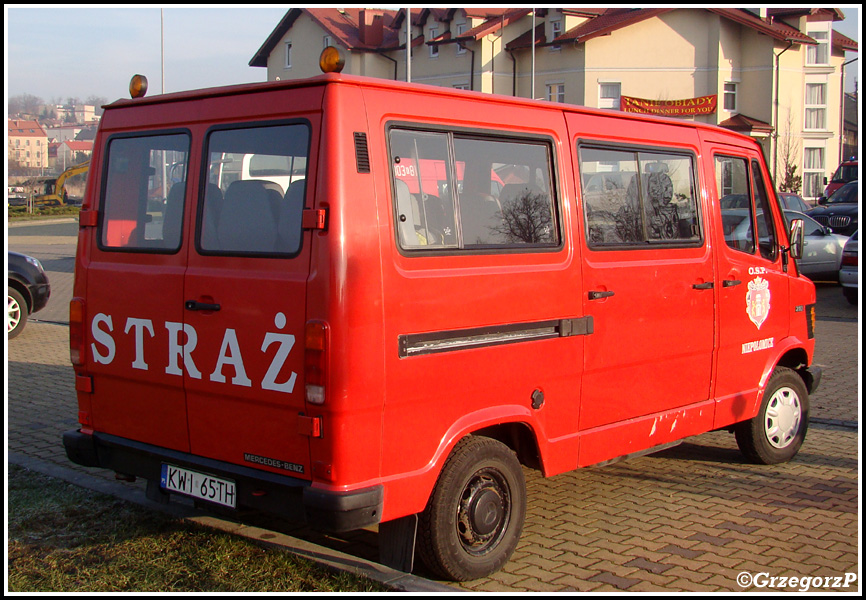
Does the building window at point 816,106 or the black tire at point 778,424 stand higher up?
the building window at point 816,106

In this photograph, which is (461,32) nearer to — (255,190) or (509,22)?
(509,22)

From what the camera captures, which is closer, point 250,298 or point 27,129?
point 250,298

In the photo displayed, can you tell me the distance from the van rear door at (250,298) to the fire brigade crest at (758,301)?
375cm

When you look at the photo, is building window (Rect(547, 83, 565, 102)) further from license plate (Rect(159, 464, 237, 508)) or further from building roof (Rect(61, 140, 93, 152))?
building roof (Rect(61, 140, 93, 152))

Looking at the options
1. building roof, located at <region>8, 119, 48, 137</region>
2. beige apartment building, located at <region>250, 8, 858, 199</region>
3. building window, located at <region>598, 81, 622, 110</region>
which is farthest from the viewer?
building roof, located at <region>8, 119, 48, 137</region>

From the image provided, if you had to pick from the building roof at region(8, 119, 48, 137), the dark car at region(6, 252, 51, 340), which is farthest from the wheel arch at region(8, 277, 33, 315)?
the building roof at region(8, 119, 48, 137)

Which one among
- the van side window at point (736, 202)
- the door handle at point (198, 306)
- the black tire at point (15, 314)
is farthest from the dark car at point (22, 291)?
the van side window at point (736, 202)

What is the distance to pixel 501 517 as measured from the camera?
4.75 metres

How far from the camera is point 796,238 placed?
21.9ft

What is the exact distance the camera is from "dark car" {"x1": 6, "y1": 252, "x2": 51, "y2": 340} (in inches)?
488

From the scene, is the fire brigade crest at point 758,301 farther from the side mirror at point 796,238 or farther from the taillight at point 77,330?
the taillight at point 77,330

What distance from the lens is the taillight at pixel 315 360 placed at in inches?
156

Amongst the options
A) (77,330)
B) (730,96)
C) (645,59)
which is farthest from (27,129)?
(77,330)

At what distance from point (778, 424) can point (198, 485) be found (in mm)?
4516
